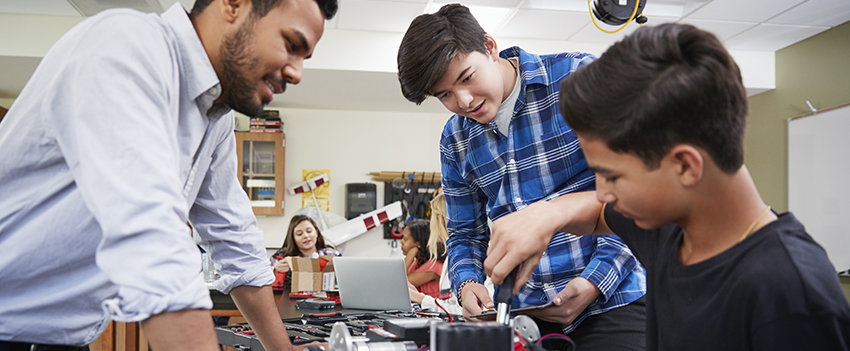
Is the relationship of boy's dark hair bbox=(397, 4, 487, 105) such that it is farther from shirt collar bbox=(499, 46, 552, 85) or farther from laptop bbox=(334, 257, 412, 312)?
laptop bbox=(334, 257, 412, 312)

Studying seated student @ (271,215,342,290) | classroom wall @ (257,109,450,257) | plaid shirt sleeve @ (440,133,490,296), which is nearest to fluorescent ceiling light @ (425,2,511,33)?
classroom wall @ (257,109,450,257)

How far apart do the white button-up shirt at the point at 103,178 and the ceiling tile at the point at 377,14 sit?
286 centimetres

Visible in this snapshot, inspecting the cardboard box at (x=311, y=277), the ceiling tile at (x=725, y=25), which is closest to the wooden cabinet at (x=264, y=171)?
the cardboard box at (x=311, y=277)

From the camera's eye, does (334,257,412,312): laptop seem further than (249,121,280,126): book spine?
No

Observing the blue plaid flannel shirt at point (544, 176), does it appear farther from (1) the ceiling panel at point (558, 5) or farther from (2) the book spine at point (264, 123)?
(2) the book spine at point (264, 123)

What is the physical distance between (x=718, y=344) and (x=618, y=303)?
0.42m

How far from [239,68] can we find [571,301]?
69 cm

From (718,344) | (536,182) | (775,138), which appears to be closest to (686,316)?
(718,344)

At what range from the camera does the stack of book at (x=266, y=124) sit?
5184 millimetres

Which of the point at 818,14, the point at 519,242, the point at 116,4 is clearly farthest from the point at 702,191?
the point at 818,14

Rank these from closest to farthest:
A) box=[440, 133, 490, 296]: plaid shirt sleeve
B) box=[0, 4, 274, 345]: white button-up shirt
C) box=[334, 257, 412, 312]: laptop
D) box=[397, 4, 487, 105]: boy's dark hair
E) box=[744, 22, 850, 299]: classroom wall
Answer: box=[0, 4, 274, 345]: white button-up shirt < box=[397, 4, 487, 105]: boy's dark hair < box=[440, 133, 490, 296]: plaid shirt sleeve < box=[334, 257, 412, 312]: laptop < box=[744, 22, 850, 299]: classroom wall

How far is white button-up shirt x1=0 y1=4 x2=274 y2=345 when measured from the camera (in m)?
0.54

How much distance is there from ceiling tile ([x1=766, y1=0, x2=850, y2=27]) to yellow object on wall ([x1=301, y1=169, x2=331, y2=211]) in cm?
396

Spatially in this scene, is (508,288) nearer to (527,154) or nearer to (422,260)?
(527,154)
